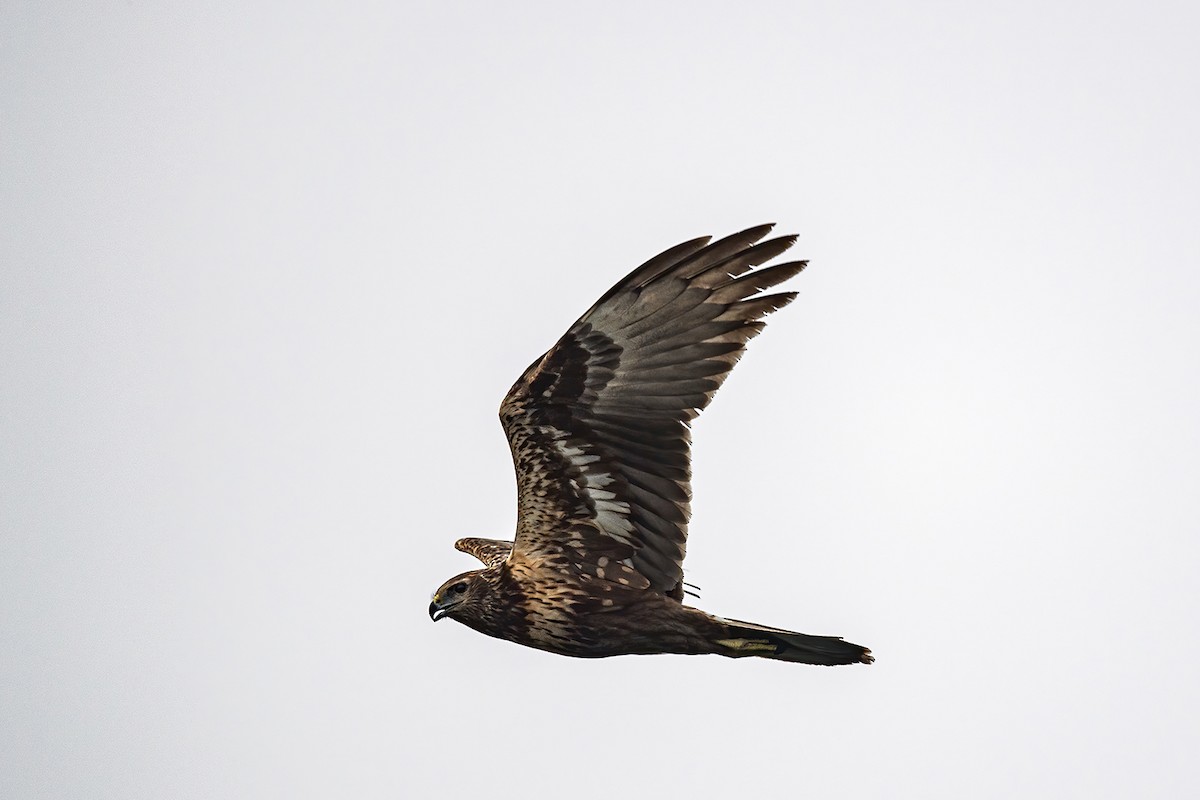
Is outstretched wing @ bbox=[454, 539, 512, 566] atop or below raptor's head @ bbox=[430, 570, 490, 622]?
atop

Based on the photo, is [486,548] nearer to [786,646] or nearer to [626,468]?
[626,468]

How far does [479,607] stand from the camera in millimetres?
11305

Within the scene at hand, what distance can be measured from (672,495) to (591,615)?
3.60ft

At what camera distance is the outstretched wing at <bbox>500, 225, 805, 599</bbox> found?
10.6 meters

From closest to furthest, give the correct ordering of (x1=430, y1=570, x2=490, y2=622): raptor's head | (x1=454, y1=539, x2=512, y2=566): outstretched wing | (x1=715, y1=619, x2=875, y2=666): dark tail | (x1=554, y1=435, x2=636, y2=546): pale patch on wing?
(x1=715, y1=619, x2=875, y2=666): dark tail → (x1=554, y1=435, x2=636, y2=546): pale patch on wing → (x1=430, y1=570, x2=490, y2=622): raptor's head → (x1=454, y1=539, x2=512, y2=566): outstretched wing

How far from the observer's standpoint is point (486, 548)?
13719 mm

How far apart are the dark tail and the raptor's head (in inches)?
74.7

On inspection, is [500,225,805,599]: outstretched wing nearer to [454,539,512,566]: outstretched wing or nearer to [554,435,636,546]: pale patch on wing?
[554,435,636,546]: pale patch on wing

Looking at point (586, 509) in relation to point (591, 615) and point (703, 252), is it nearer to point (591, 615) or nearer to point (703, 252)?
point (591, 615)

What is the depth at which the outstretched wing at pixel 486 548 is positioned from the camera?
13.5 metres

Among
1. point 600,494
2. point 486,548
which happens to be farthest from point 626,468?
point 486,548

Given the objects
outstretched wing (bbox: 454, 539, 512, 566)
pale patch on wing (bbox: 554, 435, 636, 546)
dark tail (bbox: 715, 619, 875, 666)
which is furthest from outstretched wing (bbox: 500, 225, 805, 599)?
outstretched wing (bbox: 454, 539, 512, 566)

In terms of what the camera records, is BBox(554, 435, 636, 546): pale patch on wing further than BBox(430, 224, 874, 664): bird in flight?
Yes

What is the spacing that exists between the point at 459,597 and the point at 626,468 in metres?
1.68
